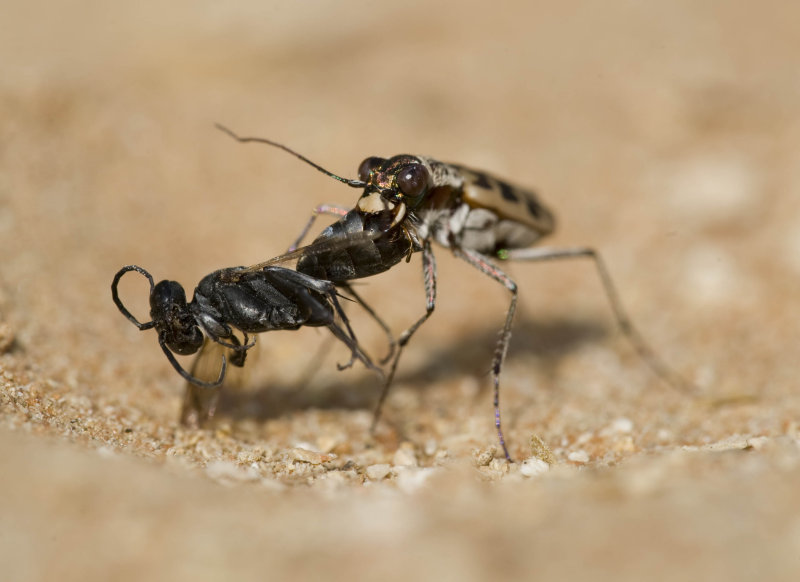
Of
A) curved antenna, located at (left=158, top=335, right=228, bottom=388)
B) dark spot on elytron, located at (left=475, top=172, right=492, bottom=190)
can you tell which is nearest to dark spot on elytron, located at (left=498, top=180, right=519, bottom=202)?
dark spot on elytron, located at (left=475, top=172, right=492, bottom=190)

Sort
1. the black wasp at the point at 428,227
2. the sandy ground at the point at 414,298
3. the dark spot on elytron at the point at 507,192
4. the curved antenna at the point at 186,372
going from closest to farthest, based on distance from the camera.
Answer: the sandy ground at the point at 414,298 < the curved antenna at the point at 186,372 < the black wasp at the point at 428,227 < the dark spot on elytron at the point at 507,192

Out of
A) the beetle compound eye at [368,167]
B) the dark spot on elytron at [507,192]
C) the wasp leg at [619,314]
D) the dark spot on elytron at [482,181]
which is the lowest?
the wasp leg at [619,314]

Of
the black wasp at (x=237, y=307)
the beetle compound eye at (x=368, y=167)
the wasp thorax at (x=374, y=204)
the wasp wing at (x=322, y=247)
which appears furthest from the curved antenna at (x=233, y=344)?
the beetle compound eye at (x=368, y=167)

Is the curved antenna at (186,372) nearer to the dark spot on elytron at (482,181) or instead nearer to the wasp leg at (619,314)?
the dark spot on elytron at (482,181)

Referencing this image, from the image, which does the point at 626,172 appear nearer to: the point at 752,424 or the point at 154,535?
the point at 752,424

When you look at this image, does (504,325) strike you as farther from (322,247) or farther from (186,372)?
(186,372)

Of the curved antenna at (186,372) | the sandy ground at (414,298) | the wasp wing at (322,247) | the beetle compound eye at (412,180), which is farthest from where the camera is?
the beetle compound eye at (412,180)

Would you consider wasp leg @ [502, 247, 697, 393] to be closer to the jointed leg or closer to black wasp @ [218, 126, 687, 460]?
black wasp @ [218, 126, 687, 460]
